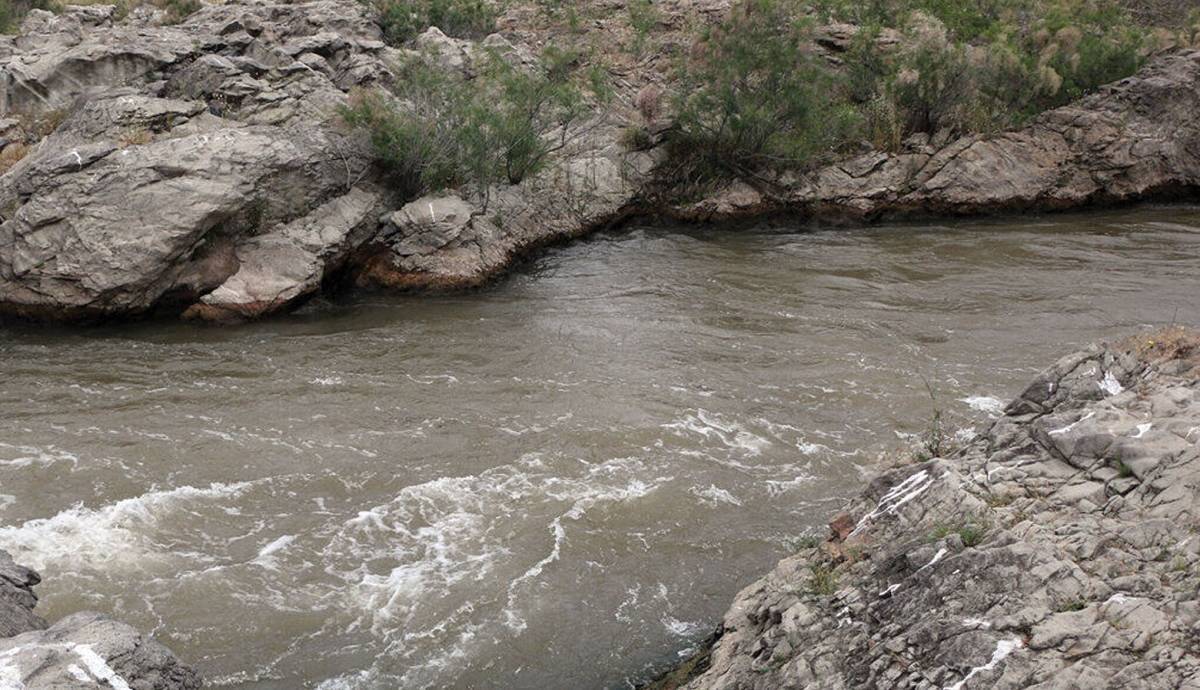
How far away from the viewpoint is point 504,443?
993 centimetres

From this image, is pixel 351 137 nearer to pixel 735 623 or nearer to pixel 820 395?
pixel 820 395

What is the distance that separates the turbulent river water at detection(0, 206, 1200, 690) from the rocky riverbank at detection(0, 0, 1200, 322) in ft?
2.71

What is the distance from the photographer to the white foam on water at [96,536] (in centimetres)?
755

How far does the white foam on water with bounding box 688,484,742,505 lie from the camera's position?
873 cm

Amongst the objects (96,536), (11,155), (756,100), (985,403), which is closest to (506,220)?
(756,100)

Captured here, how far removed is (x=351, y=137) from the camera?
52.3 feet

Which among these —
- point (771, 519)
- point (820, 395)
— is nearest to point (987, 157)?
point (820, 395)

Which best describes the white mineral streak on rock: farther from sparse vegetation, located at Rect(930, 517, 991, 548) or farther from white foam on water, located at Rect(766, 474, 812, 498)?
white foam on water, located at Rect(766, 474, 812, 498)

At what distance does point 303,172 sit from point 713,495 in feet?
30.3

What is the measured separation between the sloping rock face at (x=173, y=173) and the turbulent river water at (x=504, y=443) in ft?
2.55

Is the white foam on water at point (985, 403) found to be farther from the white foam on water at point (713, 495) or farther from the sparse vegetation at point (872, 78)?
the sparse vegetation at point (872, 78)

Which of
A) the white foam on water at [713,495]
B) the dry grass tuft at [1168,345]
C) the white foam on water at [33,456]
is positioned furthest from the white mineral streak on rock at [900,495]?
the white foam on water at [33,456]

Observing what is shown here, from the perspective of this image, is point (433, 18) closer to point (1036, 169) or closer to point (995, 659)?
point (1036, 169)

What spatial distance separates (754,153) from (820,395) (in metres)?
9.87
